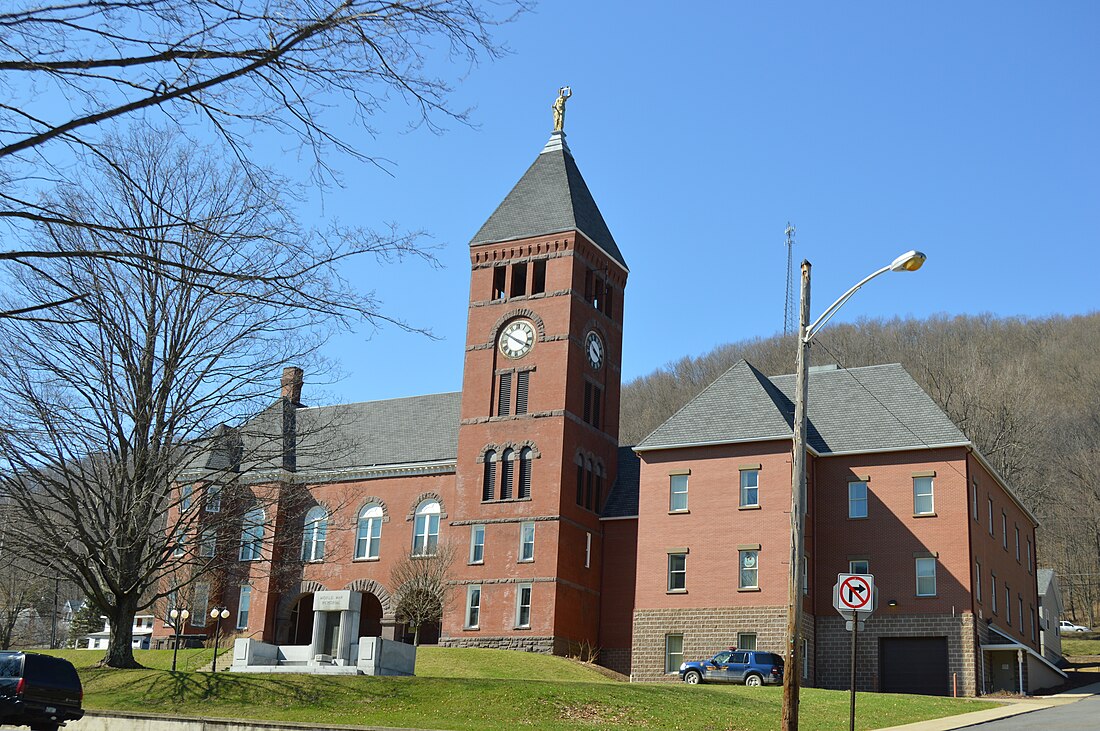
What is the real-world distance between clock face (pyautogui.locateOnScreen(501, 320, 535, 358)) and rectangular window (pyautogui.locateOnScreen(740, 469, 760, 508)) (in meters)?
13.5

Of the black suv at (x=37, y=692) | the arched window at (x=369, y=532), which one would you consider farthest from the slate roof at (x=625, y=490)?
the black suv at (x=37, y=692)

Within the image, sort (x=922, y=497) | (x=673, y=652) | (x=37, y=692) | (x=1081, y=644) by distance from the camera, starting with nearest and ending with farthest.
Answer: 1. (x=37, y=692)
2. (x=922, y=497)
3. (x=673, y=652)
4. (x=1081, y=644)

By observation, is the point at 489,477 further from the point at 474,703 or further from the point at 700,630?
the point at 474,703

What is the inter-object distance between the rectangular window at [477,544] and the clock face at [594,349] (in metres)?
9.75

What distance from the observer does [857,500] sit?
45.4 metres

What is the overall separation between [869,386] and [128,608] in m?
30.9

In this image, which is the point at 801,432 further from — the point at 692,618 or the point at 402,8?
the point at 692,618

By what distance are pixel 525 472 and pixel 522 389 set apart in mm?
4051

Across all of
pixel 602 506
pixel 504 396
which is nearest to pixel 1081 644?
pixel 602 506

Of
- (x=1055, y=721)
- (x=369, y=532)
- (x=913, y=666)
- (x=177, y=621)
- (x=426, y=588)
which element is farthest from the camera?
(x=369, y=532)

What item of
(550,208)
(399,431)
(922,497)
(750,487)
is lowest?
(922,497)

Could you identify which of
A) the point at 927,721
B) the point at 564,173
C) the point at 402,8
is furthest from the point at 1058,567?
the point at 402,8

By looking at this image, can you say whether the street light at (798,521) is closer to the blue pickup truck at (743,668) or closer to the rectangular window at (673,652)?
the blue pickup truck at (743,668)

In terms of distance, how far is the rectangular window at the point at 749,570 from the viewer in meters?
44.1
